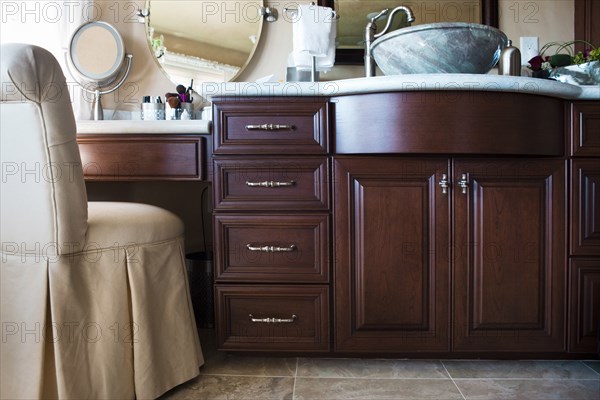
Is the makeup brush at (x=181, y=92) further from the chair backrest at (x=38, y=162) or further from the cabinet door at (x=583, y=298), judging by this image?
the cabinet door at (x=583, y=298)

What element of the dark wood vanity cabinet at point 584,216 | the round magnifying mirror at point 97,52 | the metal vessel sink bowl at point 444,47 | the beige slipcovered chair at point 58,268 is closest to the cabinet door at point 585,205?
the dark wood vanity cabinet at point 584,216

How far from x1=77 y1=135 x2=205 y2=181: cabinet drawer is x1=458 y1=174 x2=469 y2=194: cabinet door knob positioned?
30.9 inches

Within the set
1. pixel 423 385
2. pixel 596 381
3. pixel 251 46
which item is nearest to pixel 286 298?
pixel 423 385

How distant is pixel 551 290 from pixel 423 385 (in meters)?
0.48

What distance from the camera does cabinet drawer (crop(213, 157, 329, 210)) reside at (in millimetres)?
1300

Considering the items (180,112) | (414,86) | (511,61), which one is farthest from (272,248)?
(511,61)

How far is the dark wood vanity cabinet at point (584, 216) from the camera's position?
1.30 metres

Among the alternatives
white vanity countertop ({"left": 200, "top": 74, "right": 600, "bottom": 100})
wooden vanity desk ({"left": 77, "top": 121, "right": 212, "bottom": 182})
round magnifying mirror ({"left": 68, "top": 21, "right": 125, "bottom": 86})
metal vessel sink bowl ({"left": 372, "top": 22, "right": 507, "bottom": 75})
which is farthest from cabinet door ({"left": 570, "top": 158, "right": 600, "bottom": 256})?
round magnifying mirror ({"left": 68, "top": 21, "right": 125, "bottom": 86})

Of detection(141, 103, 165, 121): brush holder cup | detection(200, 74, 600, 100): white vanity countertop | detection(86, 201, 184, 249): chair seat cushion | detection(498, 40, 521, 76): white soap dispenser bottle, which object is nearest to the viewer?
detection(86, 201, 184, 249): chair seat cushion

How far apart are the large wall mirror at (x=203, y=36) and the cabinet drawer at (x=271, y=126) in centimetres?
65

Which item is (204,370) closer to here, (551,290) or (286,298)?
(286,298)

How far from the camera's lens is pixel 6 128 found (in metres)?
0.96

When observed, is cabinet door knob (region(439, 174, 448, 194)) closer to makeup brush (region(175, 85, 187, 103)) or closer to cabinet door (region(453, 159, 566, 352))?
cabinet door (region(453, 159, 566, 352))

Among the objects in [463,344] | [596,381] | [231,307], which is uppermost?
[231,307]
